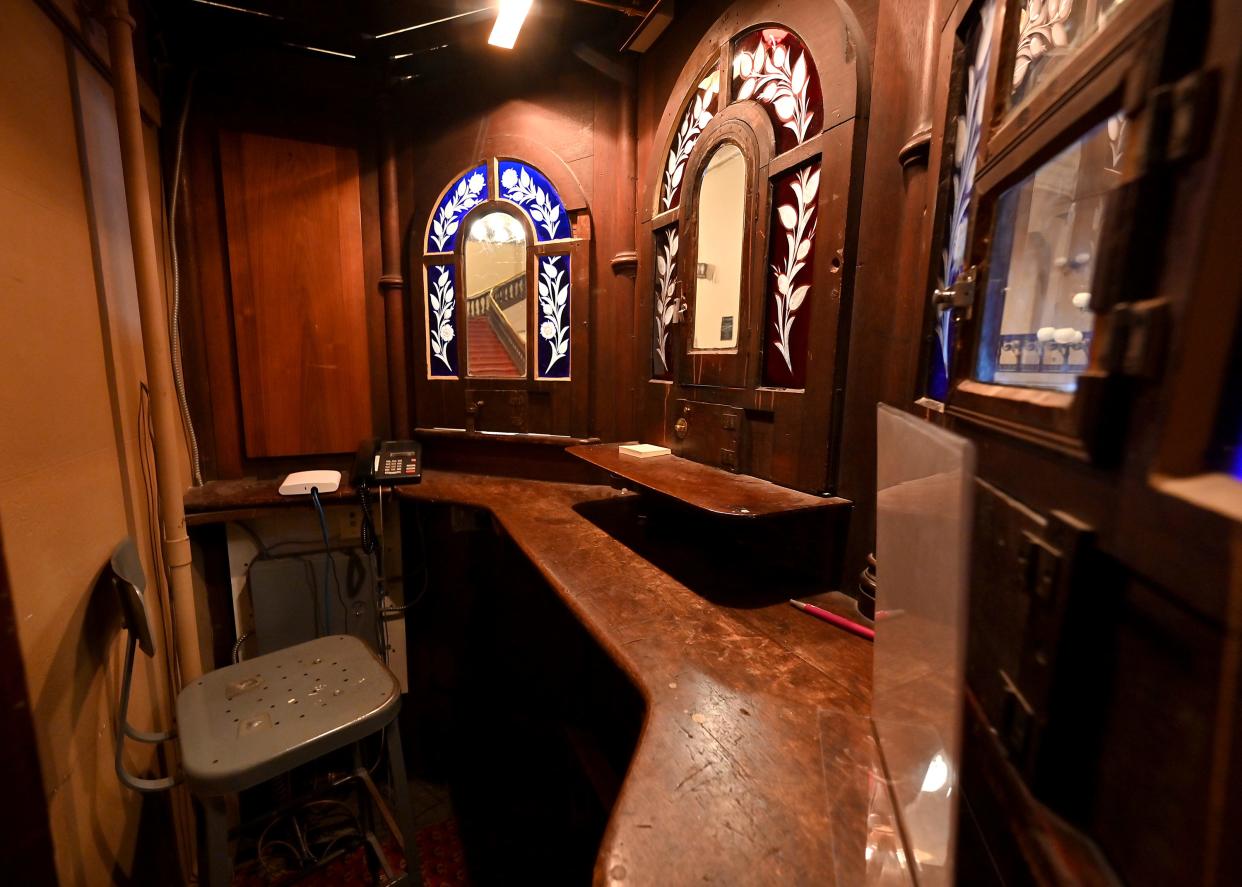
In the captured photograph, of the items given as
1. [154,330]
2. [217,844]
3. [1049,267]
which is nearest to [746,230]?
[1049,267]

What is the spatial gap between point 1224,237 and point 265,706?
1.76 m

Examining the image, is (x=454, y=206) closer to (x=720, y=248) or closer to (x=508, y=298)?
(x=508, y=298)

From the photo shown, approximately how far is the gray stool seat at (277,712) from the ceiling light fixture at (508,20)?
1.94 metres

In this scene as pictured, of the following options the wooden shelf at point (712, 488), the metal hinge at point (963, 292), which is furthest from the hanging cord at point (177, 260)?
the metal hinge at point (963, 292)

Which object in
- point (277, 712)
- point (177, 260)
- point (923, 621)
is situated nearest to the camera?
point (923, 621)

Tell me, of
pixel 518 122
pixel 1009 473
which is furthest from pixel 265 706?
pixel 518 122

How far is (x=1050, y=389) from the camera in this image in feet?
1.63

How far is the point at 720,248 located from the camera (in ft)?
4.71

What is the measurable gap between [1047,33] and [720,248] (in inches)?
35.6

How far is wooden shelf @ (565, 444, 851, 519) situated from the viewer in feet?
3.54

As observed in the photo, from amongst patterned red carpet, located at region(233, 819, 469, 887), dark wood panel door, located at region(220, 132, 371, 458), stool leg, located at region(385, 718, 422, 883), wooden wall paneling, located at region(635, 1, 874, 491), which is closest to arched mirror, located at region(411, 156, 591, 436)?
dark wood panel door, located at region(220, 132, 371, 458)

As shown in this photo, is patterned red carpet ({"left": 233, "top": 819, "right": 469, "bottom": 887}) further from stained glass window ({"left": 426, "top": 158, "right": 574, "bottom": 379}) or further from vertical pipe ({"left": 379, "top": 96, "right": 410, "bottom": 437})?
stained glass window ({"left": 426, "top": 158, "right": 574, "bottom": 379})

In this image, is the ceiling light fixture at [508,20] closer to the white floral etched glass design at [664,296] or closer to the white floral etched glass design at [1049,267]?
the white floral etched glass design at [664,296]

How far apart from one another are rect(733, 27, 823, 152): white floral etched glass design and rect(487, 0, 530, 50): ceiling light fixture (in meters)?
0.65
